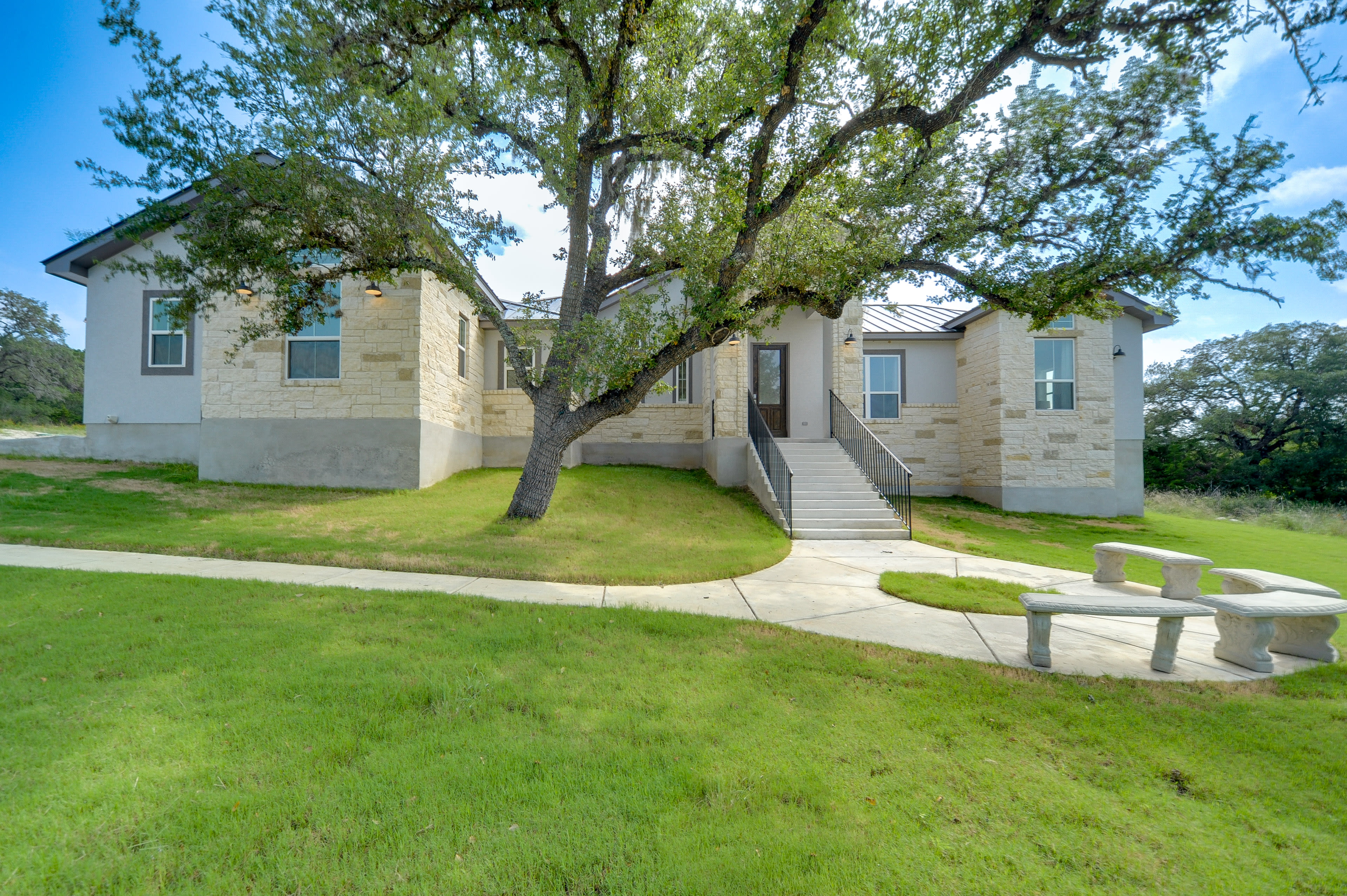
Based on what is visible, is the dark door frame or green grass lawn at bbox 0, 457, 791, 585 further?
the dark door frame

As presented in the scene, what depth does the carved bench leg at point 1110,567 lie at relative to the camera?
670 cm

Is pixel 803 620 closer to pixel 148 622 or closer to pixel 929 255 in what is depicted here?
pixel 148 622

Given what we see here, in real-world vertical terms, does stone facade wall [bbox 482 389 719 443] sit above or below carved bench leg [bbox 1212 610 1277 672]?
above

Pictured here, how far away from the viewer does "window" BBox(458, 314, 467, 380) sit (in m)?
13.7

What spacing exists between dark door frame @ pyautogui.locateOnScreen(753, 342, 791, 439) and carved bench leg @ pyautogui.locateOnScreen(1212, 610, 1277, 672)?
Result: 1075cm

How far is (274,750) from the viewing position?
2412mm

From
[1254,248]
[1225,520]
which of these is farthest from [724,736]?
[1225,520]

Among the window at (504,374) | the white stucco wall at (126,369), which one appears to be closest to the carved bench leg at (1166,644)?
the window at (504,374)

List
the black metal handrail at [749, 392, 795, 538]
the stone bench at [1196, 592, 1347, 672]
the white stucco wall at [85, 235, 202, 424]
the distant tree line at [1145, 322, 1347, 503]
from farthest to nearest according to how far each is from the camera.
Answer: the distant tree line at [1145, 322, 1347, 503]
the white stucco wall at [85, 235, 202, 424]
the black metal handrail at [749, 392, 795, 538]
the stone bench at [1196, 592, 1347, 672]

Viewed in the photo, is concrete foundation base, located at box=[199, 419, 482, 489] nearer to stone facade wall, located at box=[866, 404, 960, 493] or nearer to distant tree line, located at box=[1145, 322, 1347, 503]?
stone facade wall, located at box=[866, 404, 960, 493]

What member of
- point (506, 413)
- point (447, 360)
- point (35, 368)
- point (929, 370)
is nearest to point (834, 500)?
point (929, 370)

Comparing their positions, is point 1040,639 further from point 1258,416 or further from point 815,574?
point 1258,416

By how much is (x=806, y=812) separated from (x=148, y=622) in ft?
15.2

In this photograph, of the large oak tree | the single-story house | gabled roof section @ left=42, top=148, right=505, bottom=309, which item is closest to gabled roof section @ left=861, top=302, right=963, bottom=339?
the single-story house
